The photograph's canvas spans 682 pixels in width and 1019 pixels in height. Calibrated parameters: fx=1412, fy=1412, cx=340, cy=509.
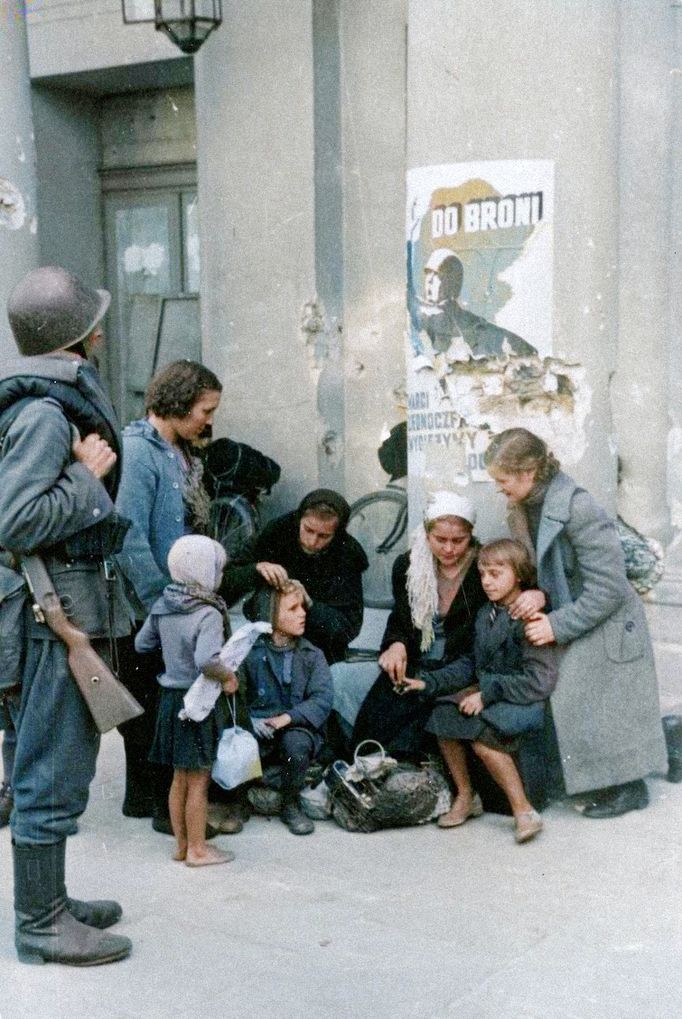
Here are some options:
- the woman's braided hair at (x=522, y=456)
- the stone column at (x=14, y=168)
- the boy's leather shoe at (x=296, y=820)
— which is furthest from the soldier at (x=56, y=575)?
the stone column at (x=14, y=168)

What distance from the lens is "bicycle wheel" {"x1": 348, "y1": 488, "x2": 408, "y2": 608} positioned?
8.18 m

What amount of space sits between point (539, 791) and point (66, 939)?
1867mm

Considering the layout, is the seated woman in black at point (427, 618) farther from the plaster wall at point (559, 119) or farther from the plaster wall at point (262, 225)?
the plaster wall at point (262, 225)

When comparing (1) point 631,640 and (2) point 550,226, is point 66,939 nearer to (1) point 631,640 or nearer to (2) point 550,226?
(1) point 631,640

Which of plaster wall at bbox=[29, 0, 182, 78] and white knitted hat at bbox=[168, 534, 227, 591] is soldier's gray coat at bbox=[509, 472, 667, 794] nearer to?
white knitted hat at bbox=[168, 534, 227, 591]

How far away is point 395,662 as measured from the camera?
16.9ft

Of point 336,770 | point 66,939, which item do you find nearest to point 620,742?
point 336,770

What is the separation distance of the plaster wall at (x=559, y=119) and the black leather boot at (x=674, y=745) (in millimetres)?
954

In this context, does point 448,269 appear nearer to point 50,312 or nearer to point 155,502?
point 155,502

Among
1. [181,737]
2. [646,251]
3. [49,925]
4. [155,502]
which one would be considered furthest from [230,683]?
[646,251]

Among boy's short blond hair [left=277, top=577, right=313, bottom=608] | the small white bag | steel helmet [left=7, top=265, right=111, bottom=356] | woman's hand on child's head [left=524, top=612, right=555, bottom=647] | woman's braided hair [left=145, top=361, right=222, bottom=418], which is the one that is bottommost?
the small white bag

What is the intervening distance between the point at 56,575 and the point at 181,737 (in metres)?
0.97

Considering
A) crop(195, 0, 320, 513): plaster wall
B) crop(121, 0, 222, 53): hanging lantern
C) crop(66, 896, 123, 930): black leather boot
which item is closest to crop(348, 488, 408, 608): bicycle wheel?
crop(195, 0, 320, 513): plaster wall

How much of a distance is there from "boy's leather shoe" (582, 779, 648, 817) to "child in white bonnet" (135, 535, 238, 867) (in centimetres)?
130
